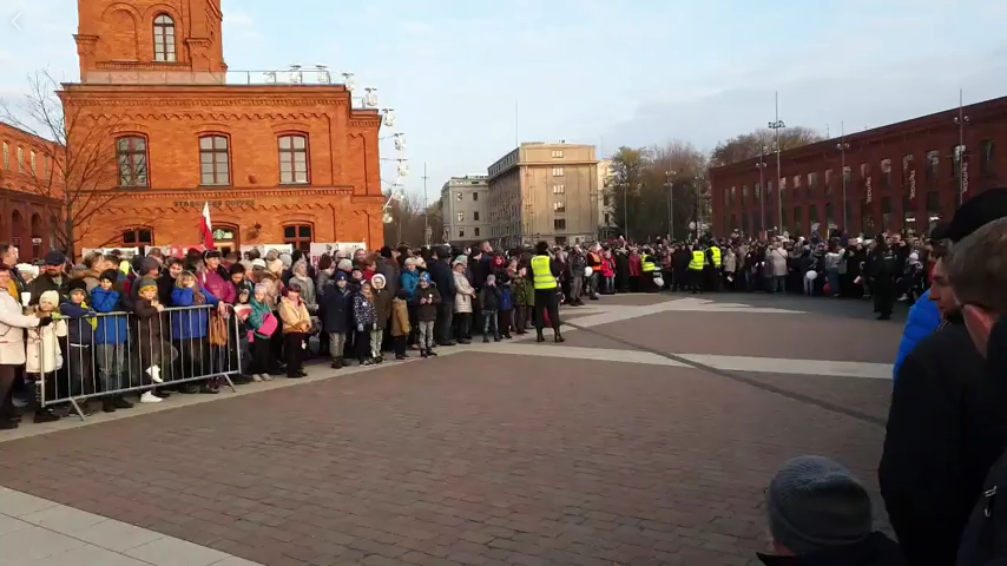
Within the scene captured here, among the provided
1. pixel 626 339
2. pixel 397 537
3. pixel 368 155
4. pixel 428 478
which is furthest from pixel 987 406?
pixel 368 155

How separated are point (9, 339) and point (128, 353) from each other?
155cm

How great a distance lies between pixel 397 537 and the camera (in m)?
5.32

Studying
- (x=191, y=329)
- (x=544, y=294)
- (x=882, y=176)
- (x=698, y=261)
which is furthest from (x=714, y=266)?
(x=882, y=176)

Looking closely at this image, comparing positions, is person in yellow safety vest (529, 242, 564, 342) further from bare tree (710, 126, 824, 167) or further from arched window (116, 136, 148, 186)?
bare tree (710, 126, 824, 167)

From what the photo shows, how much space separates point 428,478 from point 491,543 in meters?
1.57

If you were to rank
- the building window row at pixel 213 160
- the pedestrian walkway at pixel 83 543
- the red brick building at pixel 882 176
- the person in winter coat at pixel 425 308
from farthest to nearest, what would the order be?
the red brick building at pixel 882 176, the building window row at pixel 213 160, the person in winter coat at pixel 425 308, the pedestrian walkway at pixel 83 543

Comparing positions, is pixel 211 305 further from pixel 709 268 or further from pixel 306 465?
pixel 709 268

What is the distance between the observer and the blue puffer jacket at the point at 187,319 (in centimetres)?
1103

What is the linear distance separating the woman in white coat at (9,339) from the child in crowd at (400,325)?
6.00 m

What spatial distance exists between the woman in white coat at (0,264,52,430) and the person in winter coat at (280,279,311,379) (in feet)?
12.3

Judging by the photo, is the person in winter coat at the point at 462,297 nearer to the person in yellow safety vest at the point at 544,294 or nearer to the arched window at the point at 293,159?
the person in yellow safety vest at the point at 544,294

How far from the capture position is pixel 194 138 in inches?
1350

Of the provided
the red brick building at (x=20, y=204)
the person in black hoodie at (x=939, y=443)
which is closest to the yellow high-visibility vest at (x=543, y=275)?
the person in black hoodie at (x=939, y=443)

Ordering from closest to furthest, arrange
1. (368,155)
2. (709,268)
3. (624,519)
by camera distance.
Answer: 1. (624,519)
2. (709,268)
3. (368,155)
